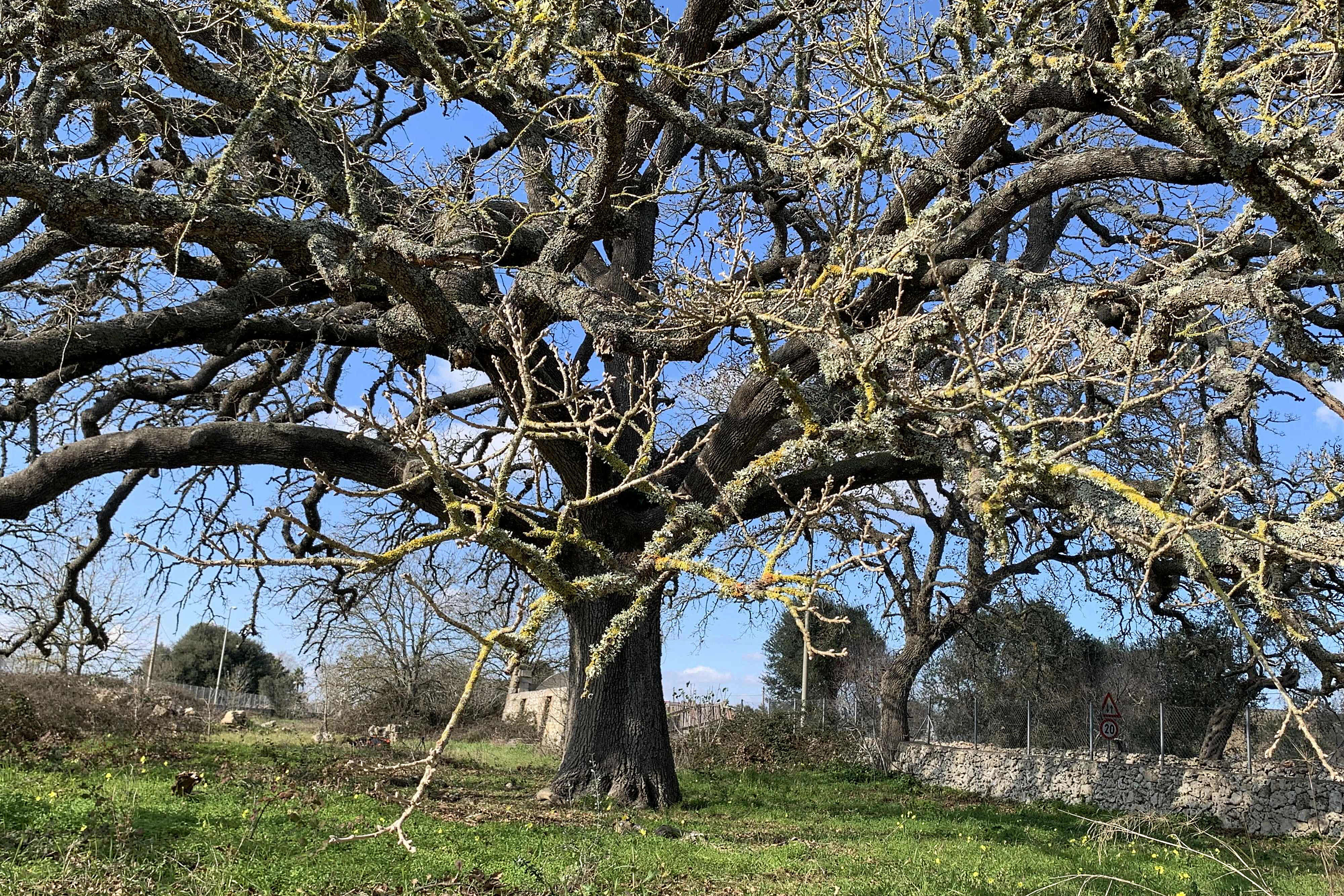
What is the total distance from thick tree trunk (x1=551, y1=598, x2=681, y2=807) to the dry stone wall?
880 centimetres

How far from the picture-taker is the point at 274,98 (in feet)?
22.6

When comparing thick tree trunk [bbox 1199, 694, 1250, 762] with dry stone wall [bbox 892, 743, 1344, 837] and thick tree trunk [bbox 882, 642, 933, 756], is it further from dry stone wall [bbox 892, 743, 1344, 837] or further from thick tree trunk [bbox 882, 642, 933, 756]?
thick tree trunk [bbox 882, 642, 933, 756]

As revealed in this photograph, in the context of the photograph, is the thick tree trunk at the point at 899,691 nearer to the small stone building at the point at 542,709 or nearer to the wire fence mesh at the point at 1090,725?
the wire fence mesh at the point at 1090,725

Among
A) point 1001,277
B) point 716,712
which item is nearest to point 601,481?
point 1001,277

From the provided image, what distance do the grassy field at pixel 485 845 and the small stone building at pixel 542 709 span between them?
11272 millimetres

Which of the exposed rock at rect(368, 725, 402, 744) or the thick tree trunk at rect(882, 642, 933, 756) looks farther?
the exposed rock at rect(368, 725, 402, 744)

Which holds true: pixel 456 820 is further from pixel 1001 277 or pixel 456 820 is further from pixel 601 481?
pixel 1001 277

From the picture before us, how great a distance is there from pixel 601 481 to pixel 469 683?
5896mm

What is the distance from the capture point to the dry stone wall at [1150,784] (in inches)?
540

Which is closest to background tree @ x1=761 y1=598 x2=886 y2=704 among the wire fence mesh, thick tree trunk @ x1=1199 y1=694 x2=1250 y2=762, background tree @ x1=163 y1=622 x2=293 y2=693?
the wire fence mesh

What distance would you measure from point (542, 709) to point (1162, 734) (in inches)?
595

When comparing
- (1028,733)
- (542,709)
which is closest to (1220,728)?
(1028,733)

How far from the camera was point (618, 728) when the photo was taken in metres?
10.1

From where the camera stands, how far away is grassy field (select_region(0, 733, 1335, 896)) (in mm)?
5457
